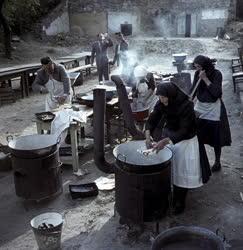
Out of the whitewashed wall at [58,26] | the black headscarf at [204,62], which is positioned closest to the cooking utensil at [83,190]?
the black headscarf at [204,62]

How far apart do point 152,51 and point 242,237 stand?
71.7 feet

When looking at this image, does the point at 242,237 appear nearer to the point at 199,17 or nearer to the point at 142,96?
the point at 142,96

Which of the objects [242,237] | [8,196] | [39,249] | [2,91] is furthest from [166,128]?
[2,91]

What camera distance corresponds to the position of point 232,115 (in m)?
10.2

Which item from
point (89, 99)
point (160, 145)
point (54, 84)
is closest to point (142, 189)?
point (160, 145)

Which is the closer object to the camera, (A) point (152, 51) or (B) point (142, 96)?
(B) point (142, 96)

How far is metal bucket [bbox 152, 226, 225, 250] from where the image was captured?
141 inches

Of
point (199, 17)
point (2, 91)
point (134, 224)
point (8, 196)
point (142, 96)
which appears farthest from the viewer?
point (199, 17)

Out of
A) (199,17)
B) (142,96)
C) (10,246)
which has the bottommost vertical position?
(10,246)

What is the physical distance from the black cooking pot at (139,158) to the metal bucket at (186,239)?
0.95 metres

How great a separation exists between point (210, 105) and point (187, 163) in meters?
1.42

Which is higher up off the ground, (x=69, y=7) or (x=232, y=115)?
(x=69, y=7)

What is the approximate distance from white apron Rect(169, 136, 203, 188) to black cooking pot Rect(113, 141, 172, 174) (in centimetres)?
18

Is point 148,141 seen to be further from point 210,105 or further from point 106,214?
point 210,105
